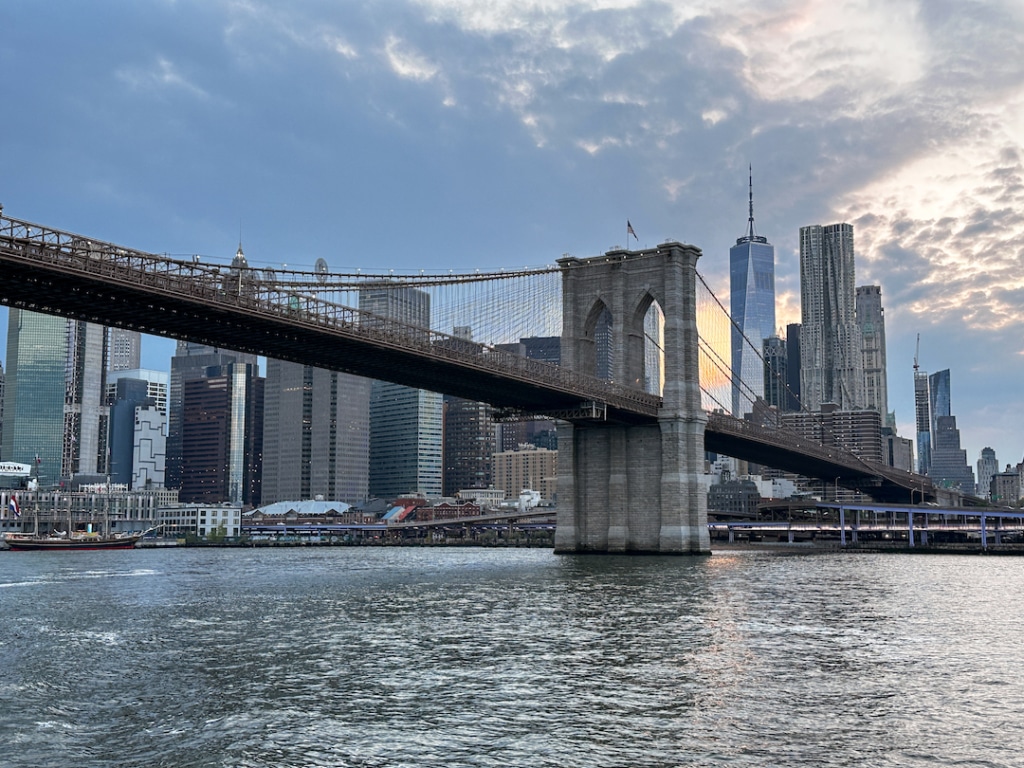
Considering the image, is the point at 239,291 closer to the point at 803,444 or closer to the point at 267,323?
the point at 267,323

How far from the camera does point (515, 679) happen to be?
25781mm

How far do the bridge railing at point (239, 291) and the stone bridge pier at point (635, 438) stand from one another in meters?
5.49

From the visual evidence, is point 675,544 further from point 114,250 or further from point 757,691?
point 757,691

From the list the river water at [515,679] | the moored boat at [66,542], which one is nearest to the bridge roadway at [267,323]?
the river water at [515,679]

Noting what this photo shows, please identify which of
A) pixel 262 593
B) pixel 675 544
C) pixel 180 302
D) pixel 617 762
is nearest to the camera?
pixel 617 762

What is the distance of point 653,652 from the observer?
30.2 metres

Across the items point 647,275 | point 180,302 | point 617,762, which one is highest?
point 647,275

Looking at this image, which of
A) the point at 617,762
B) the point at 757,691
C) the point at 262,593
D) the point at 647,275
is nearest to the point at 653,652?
the point at 757,691

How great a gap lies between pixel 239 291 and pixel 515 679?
29472mm

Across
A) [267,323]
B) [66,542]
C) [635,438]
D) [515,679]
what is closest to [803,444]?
[635,438]

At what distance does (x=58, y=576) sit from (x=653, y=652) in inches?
1969

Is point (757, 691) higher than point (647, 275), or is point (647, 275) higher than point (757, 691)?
point (647, 275)

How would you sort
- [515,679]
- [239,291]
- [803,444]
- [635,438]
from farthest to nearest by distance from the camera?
1. [803,444]
2. [635,438]
3. [239,291]
4. [515,679]

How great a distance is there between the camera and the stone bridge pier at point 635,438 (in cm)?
7994
